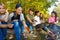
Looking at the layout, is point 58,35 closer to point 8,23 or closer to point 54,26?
point 54,26

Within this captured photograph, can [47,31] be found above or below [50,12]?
below

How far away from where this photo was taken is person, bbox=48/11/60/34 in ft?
9.23

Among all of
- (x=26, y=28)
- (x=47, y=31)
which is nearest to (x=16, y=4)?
(x=26, y=28)

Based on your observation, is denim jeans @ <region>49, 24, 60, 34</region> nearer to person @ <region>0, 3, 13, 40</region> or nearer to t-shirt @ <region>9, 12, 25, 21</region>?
t-shirt @ <region>9, 12, 25, 21</region>

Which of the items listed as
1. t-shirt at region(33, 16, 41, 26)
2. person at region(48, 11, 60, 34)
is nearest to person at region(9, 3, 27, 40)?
t-shirt at region(33, 16, 41, 26)

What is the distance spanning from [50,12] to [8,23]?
1.61ft

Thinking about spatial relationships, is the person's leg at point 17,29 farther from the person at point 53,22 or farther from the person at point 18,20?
the person at point 53,22

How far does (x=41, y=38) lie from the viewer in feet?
9.12

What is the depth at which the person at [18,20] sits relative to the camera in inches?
107

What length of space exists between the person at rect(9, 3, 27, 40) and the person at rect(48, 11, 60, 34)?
302 mm

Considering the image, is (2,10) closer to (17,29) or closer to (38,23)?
(17,29)

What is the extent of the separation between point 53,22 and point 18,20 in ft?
1.33

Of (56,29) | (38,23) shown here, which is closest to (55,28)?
(56,29)

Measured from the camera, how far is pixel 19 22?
2.74m
